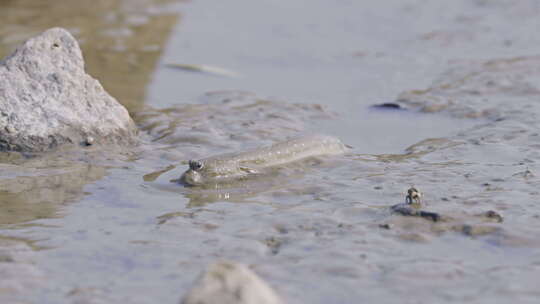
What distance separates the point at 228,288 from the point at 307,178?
1963 mm

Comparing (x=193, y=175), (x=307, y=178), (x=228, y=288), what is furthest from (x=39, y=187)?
(x=228, y=288)

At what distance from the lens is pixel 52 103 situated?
15.3ft

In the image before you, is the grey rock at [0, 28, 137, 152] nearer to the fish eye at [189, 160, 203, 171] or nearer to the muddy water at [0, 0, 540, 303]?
the muddy water at [0, 0, 540, 303]

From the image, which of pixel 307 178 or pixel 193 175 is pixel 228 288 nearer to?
pixel 193 175

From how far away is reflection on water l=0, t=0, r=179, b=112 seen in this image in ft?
21.0

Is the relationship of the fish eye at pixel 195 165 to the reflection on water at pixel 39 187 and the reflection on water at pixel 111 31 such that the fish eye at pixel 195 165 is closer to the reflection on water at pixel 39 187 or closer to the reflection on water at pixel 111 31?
the reflection on water at pixel 39 187

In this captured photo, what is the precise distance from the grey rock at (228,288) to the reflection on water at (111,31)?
11.3ft

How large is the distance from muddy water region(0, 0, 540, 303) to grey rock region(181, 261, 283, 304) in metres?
0.49

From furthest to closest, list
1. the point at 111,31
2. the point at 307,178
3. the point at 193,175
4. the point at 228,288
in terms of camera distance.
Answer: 1. the point at 111,31
2. the point at 307,178
3. the point at 193,175
4. the point at 228,288

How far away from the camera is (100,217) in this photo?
362 centimetres

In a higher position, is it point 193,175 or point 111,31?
point 111,31

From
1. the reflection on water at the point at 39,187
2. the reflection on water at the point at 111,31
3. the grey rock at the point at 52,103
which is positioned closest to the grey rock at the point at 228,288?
the reflection on water at the point at 39,187

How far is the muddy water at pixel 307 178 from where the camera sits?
2.95m

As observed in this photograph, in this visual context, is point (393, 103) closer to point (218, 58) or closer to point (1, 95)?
point (218, 58)
